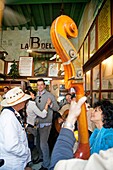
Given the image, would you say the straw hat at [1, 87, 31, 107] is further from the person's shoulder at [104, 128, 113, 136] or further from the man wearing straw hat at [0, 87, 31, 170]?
the person's shoulder at [104, 128, 113, 136]

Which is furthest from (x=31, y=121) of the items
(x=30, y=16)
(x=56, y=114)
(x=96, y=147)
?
(x=30, y=16)

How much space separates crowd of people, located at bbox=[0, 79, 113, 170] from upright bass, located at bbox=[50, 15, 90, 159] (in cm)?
6

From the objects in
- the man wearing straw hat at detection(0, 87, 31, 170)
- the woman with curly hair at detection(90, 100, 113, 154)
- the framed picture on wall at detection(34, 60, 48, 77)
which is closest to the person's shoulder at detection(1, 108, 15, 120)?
the man wearing straw hat at detection(0, 87, 31, 170)

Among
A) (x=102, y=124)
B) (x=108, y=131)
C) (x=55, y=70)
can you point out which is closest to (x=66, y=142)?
(x=108, y=131)

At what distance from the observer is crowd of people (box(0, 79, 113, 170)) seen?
0.55m

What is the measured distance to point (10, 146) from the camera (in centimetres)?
173

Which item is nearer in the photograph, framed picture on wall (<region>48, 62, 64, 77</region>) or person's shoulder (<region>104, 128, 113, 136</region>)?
person's shoulder (<region>104, 128, 113, 136</region>)

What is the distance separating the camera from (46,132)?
349 centimetres

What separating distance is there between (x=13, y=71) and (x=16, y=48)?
2299mm

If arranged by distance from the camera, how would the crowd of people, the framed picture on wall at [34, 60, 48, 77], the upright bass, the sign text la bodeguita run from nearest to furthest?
the crowd of people, the upright bass, the framed picture on wall at [34, 60, 48, 77], the sign text la bodeguita

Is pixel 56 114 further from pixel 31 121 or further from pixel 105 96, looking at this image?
pixel 105 96

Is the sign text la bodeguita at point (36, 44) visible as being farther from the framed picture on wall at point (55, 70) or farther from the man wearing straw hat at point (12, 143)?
the man wearing straw hat at point (12, 143)

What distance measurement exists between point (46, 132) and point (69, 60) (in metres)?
2.74

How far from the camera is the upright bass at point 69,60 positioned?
2.86 ft
